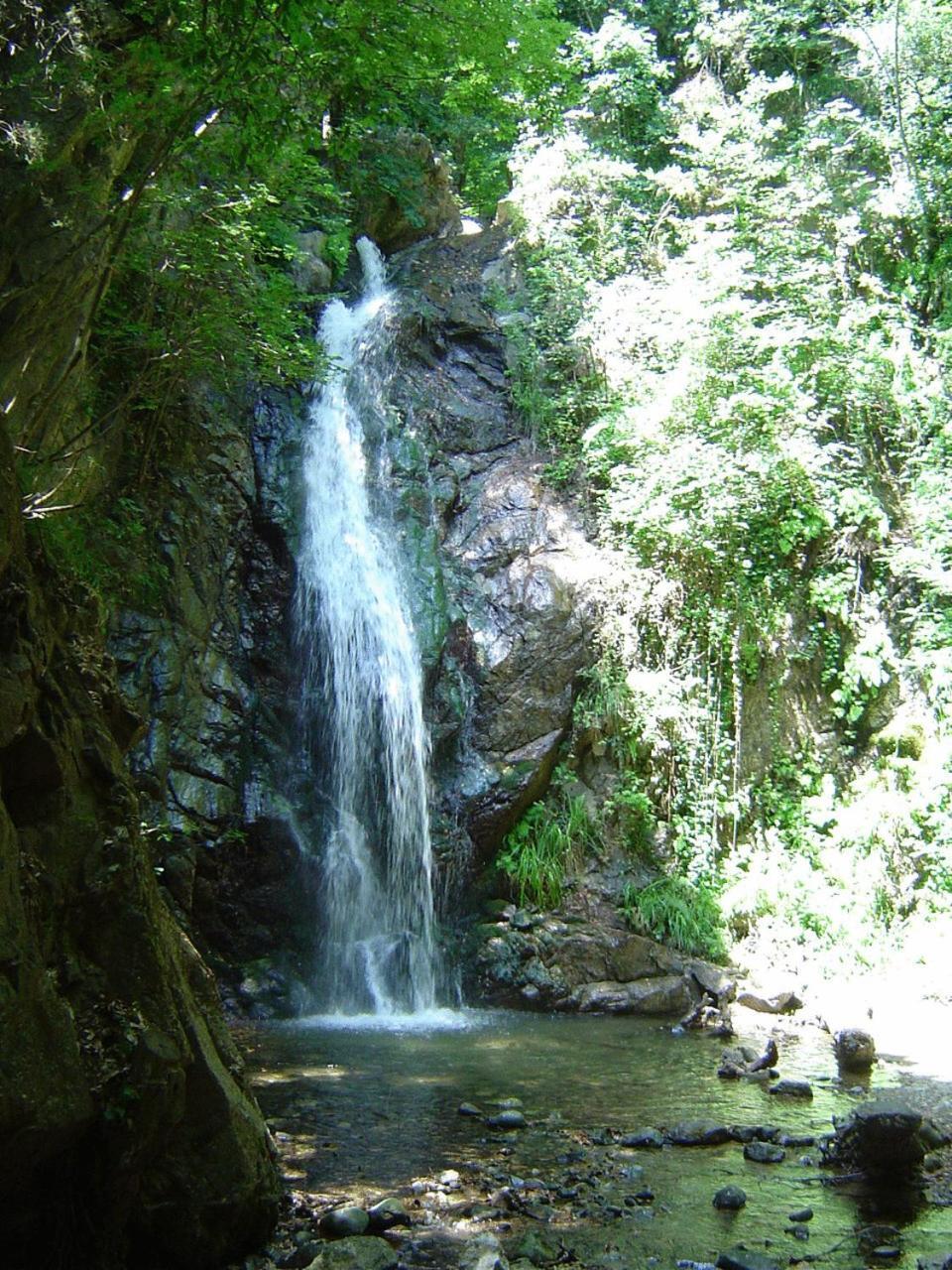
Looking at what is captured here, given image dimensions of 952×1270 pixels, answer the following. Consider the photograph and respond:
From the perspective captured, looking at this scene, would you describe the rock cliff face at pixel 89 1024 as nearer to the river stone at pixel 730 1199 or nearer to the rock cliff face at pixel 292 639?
the river stone at pixel 730 1199

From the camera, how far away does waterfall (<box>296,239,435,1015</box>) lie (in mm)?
8414

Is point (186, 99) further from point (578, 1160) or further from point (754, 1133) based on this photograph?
point (754, 1133)

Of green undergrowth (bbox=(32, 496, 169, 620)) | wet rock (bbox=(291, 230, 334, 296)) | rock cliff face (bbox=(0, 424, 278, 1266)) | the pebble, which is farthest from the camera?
wet rock (bbox=(291, 230, 334, 296))

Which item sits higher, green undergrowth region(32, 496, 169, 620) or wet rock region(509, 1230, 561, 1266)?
green undergrowth region(32, 496, 169, 620)

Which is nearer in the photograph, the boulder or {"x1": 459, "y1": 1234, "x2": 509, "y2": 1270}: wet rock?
{"x1": 459, "y1": 1234, "x2": 509, "y2": 1270}: wet rock

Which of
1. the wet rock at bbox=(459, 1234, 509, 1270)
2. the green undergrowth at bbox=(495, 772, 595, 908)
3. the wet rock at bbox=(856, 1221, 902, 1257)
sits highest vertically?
the green undergrowth at bbox=(495, 772, 595, 908)

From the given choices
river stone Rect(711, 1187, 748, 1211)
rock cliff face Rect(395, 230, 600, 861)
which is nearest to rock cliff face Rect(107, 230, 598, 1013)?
rock cliff face Rect(395, 230, 600, 861)

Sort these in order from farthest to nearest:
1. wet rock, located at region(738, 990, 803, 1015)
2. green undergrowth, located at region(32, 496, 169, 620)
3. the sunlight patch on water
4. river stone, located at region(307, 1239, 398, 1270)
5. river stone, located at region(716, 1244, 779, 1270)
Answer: green undergrowth, located at region(32, 496, 169, 620) → wet rock, located at region(738, 990, 803, 1015) → the sunlight patch on water → river stone, located at region(716, 1244, 779, 1270) → river stone, located at region(307, 1239, 398, 1270)

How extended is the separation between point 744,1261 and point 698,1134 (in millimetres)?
1434

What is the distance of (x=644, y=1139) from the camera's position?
15.0 ft

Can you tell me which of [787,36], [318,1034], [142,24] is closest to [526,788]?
[318,1034]

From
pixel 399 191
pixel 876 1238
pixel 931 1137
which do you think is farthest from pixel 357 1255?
pixel 399 191

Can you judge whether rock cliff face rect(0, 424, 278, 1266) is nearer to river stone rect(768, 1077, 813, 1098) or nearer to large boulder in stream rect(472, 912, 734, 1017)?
river stone rect(768, 1077, 813, 1098)

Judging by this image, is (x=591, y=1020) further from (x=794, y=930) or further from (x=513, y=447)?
(x=513, y=447)
